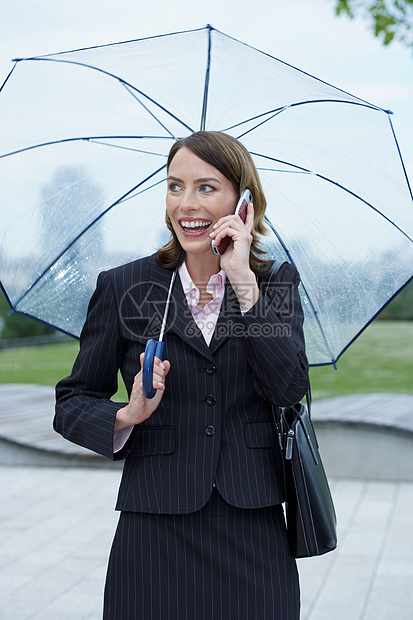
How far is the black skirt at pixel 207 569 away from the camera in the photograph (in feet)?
6.78

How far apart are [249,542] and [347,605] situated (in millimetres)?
2541

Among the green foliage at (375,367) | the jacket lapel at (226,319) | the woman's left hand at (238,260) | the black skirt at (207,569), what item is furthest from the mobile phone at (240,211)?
the green foliage at (375,367)

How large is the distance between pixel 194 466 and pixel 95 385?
345mm

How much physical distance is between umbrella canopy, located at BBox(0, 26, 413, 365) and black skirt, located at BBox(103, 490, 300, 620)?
771mm

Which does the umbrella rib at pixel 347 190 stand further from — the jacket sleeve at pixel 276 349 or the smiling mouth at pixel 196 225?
the jacket sleeve at pixel 276 349

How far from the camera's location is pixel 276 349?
196 centimetres

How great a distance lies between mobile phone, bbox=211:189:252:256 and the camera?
2.02 m

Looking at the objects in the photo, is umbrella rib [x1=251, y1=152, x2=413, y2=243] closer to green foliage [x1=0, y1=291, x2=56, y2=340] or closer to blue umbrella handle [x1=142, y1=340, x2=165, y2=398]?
blue umbrella handle [x1=142, y1=340, x2=165, y2=398]

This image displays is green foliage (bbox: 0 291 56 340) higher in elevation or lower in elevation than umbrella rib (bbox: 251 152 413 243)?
lower

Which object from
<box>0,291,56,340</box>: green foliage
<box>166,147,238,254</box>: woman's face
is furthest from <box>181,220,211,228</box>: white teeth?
<box>0,291,56,340</box>: green foliage

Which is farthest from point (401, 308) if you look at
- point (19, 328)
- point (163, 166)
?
point (163, 166)

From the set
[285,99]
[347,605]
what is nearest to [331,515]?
[285,99]

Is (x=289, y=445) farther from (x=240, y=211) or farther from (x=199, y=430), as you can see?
(x=240, y=211)

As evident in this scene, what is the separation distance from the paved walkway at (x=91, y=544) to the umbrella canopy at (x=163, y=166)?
239 centimetres
